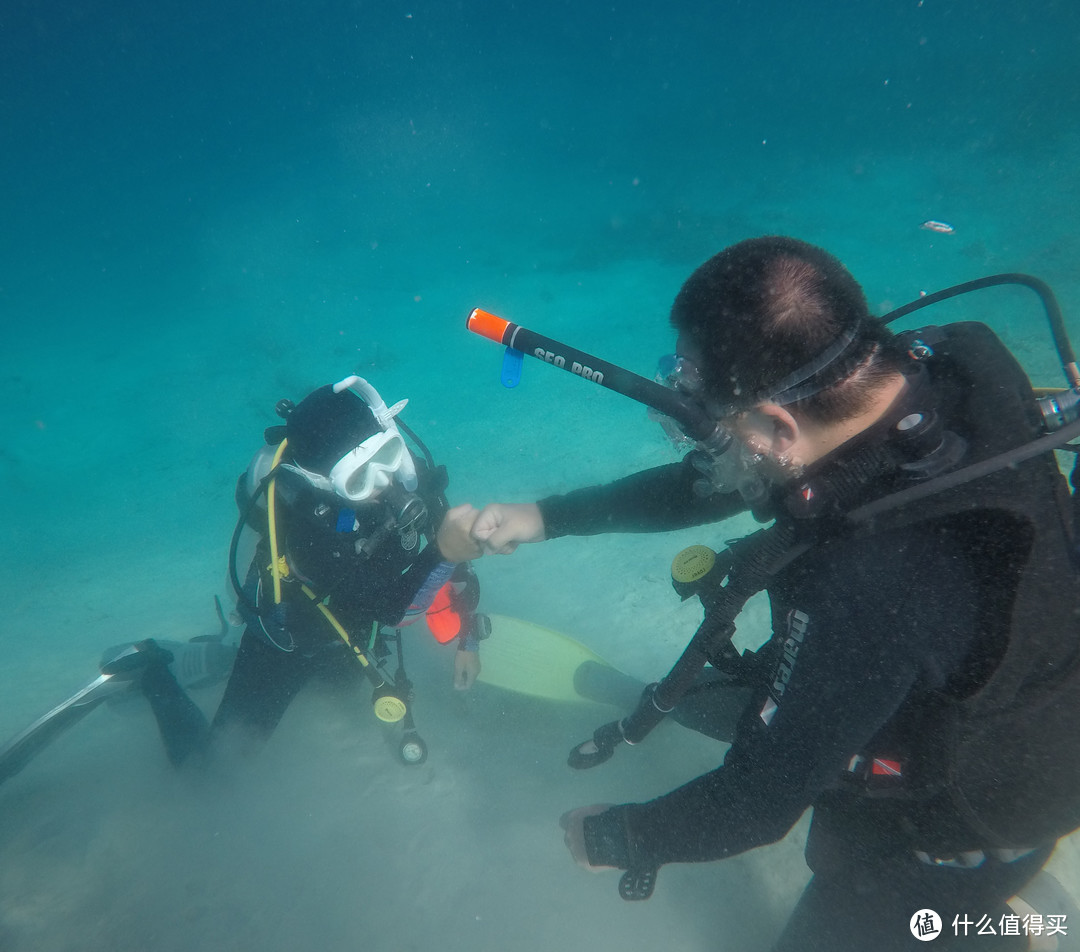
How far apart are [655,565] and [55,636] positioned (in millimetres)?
9753

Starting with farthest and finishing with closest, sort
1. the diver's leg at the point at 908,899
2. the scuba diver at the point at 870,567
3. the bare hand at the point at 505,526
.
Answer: the bare hand at the point at 505,526 < the diver's leg at the point at 908,899 < the scuba diver at the point at 870,567

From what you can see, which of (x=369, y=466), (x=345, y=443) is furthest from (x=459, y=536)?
(x=345, y=443)

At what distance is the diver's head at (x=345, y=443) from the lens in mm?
3797

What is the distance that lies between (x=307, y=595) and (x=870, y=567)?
12.7 ft

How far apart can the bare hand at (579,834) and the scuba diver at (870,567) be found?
46 millimetres

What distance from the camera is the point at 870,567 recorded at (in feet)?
5.32

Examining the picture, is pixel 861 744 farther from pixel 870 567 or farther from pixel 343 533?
pixel 343 533

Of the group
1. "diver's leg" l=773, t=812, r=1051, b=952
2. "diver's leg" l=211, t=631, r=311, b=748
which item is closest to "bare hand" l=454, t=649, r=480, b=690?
"diver's leg" l=211, t=631, r=311, b=748

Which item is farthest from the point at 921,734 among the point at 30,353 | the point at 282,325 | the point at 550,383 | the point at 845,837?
the point at 30,353

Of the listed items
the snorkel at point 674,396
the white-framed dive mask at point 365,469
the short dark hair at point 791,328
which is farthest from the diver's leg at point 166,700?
the short dark hair at point 791,328

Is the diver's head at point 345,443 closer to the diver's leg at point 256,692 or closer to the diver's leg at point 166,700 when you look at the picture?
the diver's leg at point 256,692

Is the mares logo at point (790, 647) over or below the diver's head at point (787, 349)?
below

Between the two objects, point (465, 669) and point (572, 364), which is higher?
point (572, 364)

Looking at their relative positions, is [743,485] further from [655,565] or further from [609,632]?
[655,565]
